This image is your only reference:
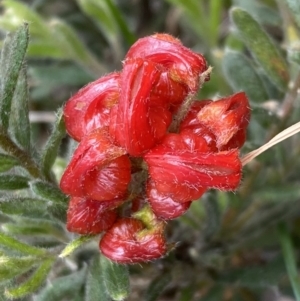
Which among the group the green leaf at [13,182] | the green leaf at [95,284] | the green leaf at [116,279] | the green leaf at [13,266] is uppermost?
the green leaf at [13,182]

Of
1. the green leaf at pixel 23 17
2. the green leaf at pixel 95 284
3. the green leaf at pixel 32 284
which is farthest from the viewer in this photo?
the green leaf at pixel 23 17

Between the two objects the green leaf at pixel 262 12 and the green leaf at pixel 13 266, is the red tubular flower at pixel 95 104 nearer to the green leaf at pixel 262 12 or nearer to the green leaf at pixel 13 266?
the green leaf at pixel 13 266

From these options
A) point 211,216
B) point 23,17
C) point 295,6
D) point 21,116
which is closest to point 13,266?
point 21,116

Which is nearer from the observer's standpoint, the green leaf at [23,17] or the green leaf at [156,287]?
the green leaf at [156,287]

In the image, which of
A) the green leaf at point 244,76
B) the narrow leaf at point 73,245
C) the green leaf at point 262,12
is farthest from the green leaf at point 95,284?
the green leaf at point 262,12

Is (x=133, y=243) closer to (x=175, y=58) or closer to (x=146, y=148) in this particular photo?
(x=146, y=148)

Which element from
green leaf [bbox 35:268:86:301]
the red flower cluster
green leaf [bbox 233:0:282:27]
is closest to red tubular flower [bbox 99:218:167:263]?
the red flower cluster
